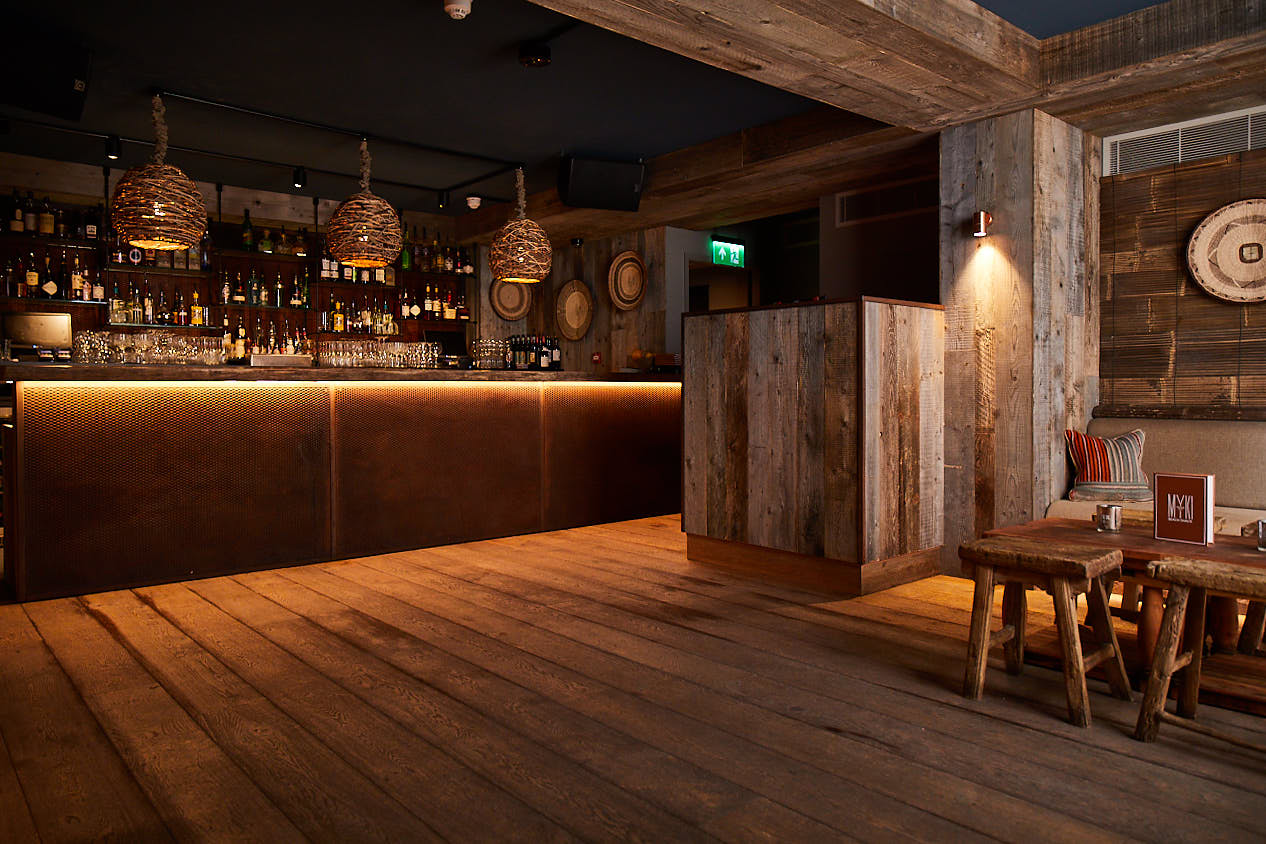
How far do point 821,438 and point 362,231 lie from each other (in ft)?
10.4

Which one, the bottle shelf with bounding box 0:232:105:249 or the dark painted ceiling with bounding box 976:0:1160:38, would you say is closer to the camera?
the dark painted ceiling with bounding box 976:0:1160:38

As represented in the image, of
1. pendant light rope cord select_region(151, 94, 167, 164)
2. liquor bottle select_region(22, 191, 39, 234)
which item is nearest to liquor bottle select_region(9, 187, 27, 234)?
liquor bottle select_region(22, 191, 39, 234)

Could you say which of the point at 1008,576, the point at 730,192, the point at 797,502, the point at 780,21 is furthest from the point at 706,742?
the point at 730,192

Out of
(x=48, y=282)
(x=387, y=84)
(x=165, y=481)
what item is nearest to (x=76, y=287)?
(x=48, y=282)

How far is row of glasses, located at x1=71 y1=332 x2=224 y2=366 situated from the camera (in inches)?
182

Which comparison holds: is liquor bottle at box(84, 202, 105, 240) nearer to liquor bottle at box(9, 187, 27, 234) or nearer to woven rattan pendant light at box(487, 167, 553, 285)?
liquor bottle at box(9, 187, 27, 234)

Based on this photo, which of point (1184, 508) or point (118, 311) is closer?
point (1184, 508)

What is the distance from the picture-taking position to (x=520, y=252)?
5938 mm

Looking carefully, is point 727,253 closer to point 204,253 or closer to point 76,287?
point 204,253

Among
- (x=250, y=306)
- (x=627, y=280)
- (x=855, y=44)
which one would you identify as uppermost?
(x=855, y=44)

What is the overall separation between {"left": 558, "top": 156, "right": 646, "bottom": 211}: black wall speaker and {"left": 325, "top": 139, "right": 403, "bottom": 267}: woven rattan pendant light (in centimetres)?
177

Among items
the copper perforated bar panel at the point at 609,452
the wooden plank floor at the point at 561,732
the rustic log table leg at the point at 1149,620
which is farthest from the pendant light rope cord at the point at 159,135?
the rustic log table leg at the point at 1149,620

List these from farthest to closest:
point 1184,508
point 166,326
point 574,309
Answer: point 574,309
point 166,326
point 1184,508

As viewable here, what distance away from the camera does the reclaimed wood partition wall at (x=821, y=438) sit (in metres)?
4.34
